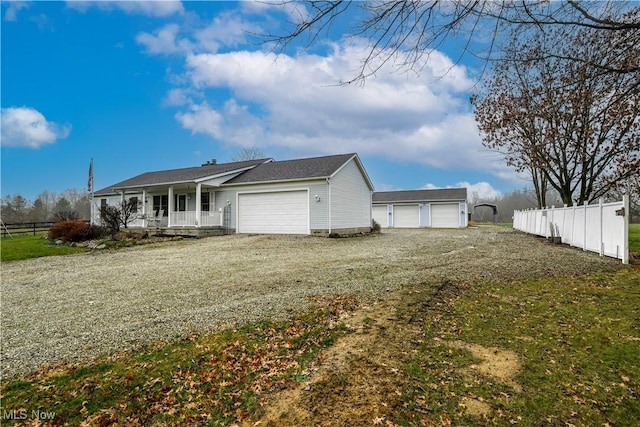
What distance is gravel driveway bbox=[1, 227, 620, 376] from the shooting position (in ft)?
13.8

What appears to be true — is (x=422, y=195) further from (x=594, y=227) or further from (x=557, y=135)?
(x=594, y=227)

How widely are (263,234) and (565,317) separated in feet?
48.7

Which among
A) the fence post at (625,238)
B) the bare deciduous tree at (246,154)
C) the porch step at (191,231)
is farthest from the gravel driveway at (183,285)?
the bare deciduous tree at (246,154)

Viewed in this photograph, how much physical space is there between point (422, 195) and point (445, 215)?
2.92m

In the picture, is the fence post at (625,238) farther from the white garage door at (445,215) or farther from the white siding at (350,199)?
the white garage door at (445,215)

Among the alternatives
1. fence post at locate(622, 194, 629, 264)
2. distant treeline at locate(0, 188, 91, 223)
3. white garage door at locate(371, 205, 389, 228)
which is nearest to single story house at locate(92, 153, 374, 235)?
fence post at locate(622, 194, 629, 264)

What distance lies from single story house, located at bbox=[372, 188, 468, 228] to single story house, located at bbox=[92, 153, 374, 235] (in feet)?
37.0

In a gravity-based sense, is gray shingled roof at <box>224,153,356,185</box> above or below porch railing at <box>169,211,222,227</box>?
above

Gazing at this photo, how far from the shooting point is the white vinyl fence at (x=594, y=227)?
7996 mm

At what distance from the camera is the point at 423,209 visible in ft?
101

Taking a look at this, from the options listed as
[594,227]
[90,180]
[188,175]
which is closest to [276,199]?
[188,175]

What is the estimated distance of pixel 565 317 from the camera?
432 cm

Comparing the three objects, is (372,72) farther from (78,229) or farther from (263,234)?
(78,229)

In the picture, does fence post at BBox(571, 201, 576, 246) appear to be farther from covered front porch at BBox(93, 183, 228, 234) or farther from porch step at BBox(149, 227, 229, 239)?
covered front porch at BBox(93, 183, 228, 234)
